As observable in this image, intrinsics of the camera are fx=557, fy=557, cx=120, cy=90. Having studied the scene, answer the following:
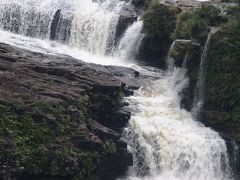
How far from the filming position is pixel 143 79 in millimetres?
31703

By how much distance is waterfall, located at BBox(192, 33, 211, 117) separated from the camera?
2867cm

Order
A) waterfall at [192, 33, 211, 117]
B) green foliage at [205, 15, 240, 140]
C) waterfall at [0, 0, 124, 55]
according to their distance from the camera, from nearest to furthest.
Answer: green foliage at [205, 15, 240, 140] < waterfall at [192, 33, 211, 117] < waterfall at [0, 0, 124, 55]

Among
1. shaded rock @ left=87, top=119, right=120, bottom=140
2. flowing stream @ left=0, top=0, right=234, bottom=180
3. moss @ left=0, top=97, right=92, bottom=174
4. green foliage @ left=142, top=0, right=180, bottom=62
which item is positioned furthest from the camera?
green foliage @ left=142, top=0, right=180, bottom=62

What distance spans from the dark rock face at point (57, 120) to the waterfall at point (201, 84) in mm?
4685

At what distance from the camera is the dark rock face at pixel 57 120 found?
64.5 feet

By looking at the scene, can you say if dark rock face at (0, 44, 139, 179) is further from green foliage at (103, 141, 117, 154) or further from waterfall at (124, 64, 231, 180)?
waterfall at (124, 64, 231, 180)

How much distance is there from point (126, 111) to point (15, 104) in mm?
6248

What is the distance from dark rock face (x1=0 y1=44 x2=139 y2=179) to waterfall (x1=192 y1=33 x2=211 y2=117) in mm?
4685

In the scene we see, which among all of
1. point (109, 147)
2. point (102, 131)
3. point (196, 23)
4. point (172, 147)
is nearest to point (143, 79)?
point (196, 23)

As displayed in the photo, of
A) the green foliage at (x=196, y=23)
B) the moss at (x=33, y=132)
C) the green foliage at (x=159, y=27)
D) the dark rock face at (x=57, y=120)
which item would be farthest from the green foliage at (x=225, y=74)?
the moss at (x=33, y=132)

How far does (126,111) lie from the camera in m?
25.2

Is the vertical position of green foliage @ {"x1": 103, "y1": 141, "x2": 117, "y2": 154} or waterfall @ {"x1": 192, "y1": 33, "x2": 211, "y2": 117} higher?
waterfall @ {"x1": 192, "y1": 33, "x2": 211, "y2": 117}

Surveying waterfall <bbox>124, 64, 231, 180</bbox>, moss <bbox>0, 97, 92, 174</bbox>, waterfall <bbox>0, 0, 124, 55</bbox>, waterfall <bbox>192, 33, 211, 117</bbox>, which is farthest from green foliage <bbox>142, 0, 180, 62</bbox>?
moss <bbox>0, 97, 92, 174</bbox>

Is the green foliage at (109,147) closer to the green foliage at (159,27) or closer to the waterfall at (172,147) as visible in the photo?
the waterfall at (172,147)
